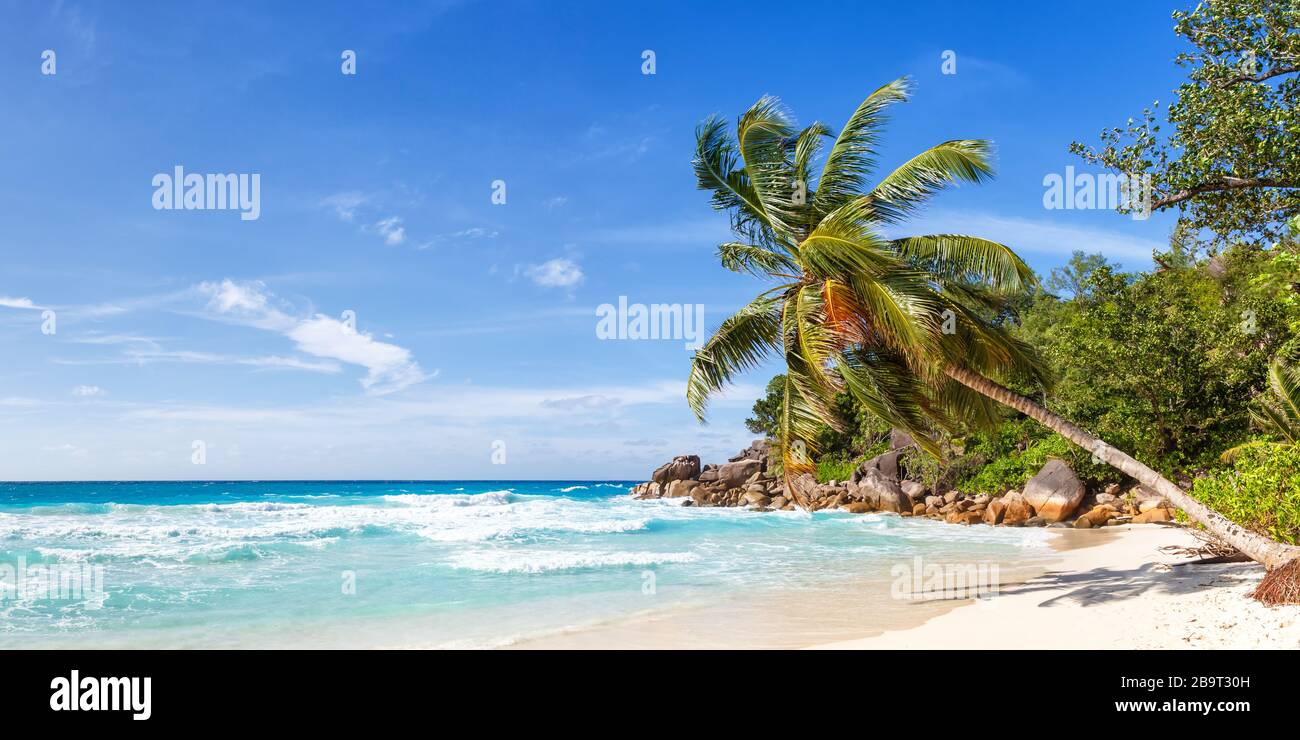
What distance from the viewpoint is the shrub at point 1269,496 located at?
9453mm

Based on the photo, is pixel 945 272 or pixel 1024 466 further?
pixel 1024 466

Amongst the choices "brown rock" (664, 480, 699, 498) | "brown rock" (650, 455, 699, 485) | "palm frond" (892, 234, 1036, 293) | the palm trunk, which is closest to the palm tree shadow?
the palm trunk

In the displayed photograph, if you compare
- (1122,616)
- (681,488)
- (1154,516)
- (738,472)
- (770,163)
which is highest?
(770,163)

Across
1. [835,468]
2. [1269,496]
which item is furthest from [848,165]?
[835,468]

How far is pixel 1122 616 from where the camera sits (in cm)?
941

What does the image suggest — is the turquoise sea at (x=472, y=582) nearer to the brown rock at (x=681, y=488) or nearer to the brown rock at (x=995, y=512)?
the brown rock at (x=995, y=512)

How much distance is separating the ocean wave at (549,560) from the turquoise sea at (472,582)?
0.06 metres

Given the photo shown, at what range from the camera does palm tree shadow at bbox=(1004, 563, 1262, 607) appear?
1062cm

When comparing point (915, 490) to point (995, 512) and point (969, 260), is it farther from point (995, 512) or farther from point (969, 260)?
point (969, 260)

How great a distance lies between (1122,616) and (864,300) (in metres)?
5.20

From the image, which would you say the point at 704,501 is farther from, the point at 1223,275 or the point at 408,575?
the point at 408,575
